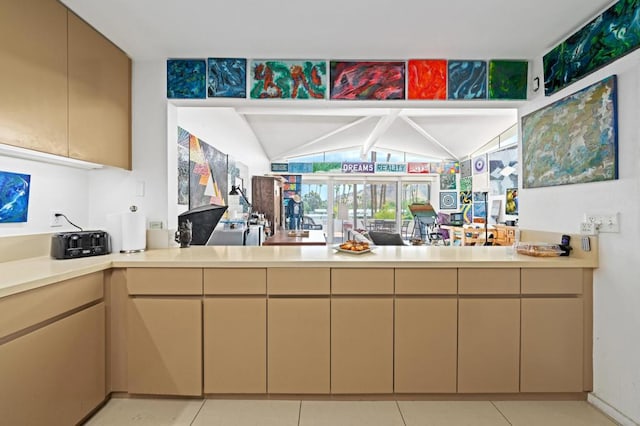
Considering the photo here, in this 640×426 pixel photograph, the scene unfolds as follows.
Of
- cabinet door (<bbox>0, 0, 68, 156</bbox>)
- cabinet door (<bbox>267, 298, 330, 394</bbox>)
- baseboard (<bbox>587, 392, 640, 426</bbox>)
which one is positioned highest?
cabinet door (<bbox>0, 0, 68, 156</bbox>)

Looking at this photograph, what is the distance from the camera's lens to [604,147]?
184 cm

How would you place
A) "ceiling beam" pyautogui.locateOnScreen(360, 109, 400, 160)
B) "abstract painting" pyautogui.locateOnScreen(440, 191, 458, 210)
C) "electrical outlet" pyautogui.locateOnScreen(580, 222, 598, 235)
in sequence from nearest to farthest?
"electrical outlet" pyautogui.locateOnScreen(580, 222, 598, 235)
"ceiling beam" pyautogui.locateOnScreen(360, 109, 400, 160)
"abstract painting" pyautogui.locateOnScreen(440, 191, 458, 210)

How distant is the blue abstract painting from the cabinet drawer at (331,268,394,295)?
200 cm

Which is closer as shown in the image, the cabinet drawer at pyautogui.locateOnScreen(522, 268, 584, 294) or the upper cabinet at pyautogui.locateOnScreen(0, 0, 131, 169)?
the upper cabinet at pyautogui.locateOnScreen(0, 0, 131, 169)

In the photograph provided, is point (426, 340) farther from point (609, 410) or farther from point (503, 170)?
point (503, 170)

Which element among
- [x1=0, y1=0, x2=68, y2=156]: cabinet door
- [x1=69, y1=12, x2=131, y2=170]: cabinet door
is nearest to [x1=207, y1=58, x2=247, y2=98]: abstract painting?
[x1=69, y1=12, x2=131, y2=170]: cabinet door

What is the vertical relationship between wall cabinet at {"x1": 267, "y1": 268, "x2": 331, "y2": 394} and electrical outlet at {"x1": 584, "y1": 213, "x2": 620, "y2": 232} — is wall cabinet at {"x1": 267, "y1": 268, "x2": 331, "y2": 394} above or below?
below

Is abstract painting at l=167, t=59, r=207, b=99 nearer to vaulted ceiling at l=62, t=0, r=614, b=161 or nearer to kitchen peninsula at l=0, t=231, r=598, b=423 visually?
vaulted ceiling at l=62, t=0, r=614, b=161

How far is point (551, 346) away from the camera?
1954 millimetres

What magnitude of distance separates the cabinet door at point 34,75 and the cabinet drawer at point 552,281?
9.89ft

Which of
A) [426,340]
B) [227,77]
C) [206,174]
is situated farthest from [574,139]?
[206,174]

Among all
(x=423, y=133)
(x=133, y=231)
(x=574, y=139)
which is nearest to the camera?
(x=574, y=139)

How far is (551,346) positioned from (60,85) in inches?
137

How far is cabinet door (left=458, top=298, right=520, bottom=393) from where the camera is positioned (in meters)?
1.95
